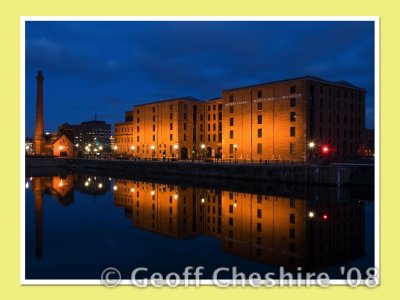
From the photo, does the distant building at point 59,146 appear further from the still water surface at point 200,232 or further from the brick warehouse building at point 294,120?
the still water surface at point 200,232

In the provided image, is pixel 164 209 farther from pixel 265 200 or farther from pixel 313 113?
pixel 313 113

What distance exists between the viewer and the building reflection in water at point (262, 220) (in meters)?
13.8

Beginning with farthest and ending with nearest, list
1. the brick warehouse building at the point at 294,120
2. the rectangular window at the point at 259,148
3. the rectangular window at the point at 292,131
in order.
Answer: the rectangular window at the point at 259,148
the rectangular window at the point at 292,131
the brick warehouse building at the point at 294,120

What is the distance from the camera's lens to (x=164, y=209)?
2475 cm

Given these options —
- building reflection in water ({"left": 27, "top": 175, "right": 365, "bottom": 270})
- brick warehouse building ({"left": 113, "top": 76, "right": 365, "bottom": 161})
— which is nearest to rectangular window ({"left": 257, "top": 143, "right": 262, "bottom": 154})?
brick warehouse building ({"left": 113, "top": 76, "right": 365, "bottom": 161})

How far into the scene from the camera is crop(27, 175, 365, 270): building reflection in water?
13.8 meters

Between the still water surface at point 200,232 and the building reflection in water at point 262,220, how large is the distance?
43 millimetres

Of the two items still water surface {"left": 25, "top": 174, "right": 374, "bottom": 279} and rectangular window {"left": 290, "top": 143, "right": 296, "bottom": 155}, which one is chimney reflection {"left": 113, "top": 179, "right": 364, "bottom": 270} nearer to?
still water surface {"left": 25, "top": 174, "right": 374, "bottom": 279}

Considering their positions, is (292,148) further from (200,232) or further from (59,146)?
(59,146)

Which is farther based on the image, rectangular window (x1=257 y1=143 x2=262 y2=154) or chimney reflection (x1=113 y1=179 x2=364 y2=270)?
rectangular window (x1=257 y1=143 x2=262 y2=154)

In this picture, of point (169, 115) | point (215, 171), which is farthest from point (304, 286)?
point (169, 115)

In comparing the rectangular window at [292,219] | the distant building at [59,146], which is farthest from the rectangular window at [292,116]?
the distant building at [59,146]

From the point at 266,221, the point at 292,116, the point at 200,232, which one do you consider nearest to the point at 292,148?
the point at 292,116

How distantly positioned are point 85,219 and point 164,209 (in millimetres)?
5337
